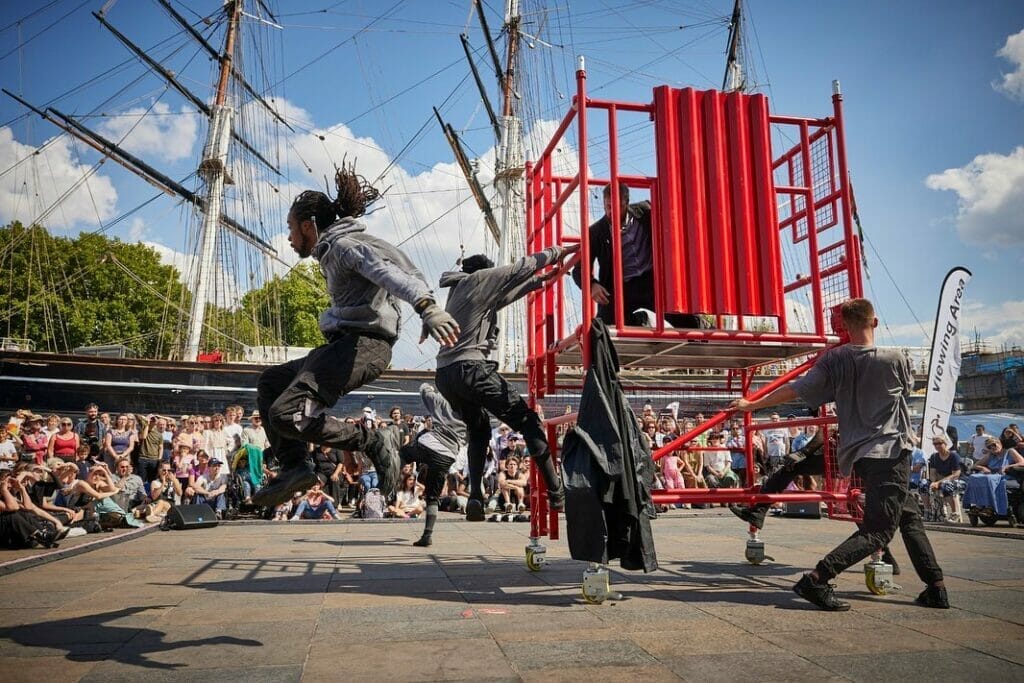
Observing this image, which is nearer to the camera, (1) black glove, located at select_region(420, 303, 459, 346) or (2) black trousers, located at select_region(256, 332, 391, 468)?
(1) black glove, located at select_region(420, 303, 459, 346)

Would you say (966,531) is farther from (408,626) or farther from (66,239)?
(66,239)

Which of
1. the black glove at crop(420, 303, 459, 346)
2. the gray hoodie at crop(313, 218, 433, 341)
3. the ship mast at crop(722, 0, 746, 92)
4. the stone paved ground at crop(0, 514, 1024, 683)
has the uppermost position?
the ship mast at crop(722, 0, 746, 92)

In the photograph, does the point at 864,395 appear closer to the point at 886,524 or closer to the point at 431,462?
the point at 886,524

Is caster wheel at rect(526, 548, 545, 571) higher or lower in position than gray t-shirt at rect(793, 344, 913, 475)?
lower

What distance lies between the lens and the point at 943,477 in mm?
12375

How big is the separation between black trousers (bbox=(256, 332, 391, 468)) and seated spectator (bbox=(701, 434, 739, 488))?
1122cm

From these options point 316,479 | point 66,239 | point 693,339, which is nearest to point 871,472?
point 693,339

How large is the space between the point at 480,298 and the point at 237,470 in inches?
423

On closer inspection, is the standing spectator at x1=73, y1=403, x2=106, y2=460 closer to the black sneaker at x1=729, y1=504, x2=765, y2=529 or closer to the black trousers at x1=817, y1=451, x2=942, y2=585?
the black sneaker at x1=729, y1=504, x2=765, y2=529

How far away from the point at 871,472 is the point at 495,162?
1468 inches

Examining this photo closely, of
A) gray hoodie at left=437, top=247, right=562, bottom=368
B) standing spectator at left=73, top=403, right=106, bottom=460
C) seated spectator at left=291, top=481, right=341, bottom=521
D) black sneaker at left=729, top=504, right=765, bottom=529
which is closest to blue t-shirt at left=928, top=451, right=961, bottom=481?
black sneaker at left=729, top=504, right=765, bottom=529

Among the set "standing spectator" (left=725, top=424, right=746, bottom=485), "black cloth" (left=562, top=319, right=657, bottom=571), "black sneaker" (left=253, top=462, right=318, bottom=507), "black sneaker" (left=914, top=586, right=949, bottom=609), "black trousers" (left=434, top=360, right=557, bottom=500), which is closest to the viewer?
"black sneaker" (left=253, top=462, right=318, bottom=507)

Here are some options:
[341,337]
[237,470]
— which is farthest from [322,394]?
[237,470]

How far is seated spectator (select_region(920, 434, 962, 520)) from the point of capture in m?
12.0
